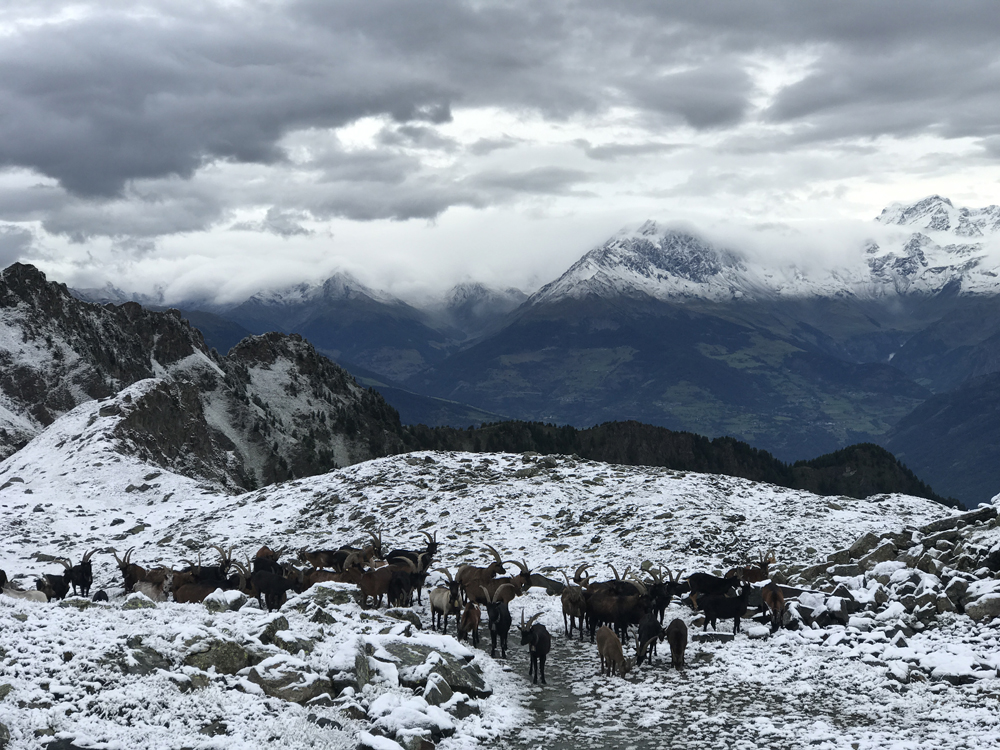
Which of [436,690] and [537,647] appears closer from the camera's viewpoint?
[436,690]

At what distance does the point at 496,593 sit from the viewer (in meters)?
27.1

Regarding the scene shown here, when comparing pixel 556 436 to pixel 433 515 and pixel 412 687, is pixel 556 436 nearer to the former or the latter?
pixel 433 515

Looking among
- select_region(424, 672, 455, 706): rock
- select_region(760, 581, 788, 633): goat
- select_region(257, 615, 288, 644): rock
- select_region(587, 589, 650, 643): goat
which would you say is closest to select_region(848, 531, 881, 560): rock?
select_region(760, 581, 788, 633): goat

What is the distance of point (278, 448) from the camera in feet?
465

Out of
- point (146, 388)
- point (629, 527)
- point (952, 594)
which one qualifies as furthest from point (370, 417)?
point (952, 594)

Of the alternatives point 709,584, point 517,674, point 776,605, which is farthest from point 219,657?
point 709,584

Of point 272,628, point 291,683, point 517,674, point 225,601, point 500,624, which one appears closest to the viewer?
point 291,683

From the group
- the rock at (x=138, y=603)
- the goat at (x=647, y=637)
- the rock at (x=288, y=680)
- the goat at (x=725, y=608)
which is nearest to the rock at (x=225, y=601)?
the rock at (x=138, y=603)

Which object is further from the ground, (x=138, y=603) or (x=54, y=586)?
(x=138, y=603)

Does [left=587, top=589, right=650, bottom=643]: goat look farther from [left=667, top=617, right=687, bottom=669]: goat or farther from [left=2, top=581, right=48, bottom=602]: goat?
[left=2, top=581, right=48, bottom=602]: goat

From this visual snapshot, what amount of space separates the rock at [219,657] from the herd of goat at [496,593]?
24.5ft

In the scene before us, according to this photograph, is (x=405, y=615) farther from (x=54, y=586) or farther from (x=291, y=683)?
(x=54, y=586)

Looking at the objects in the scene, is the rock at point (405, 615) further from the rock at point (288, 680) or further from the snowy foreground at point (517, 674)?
the rock at point (288, 680)

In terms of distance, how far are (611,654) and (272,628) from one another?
8552 millimetres
